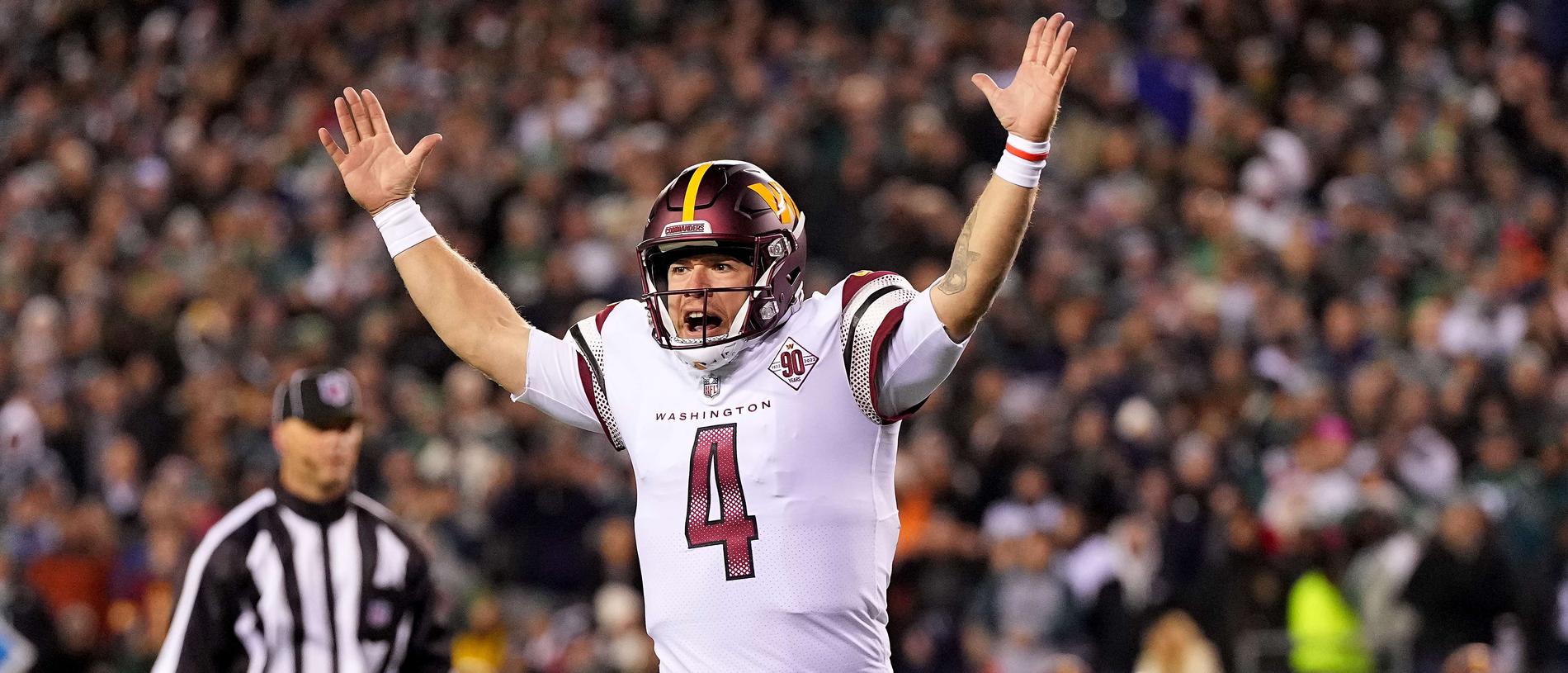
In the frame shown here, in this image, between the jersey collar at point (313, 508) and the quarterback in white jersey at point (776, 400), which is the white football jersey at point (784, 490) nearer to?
the quarterback in white jersey at point (776, 400)

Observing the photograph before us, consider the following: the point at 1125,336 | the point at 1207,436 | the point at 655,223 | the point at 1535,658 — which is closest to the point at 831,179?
the point at 1125,336

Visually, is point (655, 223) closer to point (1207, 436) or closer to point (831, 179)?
point (1207, 436)

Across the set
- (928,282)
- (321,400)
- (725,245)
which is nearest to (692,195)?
(725,245)

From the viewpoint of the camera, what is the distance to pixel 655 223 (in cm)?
468

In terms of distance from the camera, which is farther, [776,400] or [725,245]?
[725,245]

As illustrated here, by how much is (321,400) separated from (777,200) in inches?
87.2

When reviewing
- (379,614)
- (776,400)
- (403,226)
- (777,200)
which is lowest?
(379,614)

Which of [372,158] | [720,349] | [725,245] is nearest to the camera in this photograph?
[720,349]

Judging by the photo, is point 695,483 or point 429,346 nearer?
point 695,483

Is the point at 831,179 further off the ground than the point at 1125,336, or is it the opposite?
the point at 831,179

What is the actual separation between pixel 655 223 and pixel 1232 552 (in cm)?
658

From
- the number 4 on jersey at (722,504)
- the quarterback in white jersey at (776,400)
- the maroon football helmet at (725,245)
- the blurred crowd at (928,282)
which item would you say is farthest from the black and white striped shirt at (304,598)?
the blurred crowd at (928,282)

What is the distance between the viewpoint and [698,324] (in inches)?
180

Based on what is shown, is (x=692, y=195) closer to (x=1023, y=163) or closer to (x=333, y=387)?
(x=1023, y=163)
